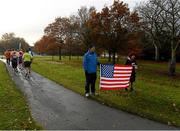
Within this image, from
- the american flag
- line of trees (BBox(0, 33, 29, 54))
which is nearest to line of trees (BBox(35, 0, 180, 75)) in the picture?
the american flag

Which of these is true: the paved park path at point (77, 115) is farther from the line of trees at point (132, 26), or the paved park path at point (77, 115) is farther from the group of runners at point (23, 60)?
the line of trees at point (132, 26)

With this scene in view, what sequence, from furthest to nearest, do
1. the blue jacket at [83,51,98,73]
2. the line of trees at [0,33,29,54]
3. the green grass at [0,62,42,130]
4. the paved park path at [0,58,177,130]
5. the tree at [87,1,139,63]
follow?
the line of trees at [0,33,29,54], the tree at [87,1,139,63], the blue jacket at [83,51,98,73], the paved park path at [0,58,177,130], the green grass at [0,62,42,130]

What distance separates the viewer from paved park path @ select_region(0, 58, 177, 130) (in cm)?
909

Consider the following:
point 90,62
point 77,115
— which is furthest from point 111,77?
point 77,115

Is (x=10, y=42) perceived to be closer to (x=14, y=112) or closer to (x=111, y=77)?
(x=111, y=77)

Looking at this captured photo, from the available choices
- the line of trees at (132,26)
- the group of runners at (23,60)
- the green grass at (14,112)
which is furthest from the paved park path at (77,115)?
the line of trees at (132,26)

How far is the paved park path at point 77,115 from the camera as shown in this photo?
29.8 feet

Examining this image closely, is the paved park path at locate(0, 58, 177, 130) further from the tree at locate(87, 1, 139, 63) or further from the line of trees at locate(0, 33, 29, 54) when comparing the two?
the line of trees at locate(0, 33, 29, 54)

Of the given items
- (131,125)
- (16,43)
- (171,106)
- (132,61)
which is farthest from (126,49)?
(16,43)

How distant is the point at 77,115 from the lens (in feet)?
33.6

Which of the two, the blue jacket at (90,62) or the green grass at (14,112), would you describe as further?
the blue jacket at (90,62)

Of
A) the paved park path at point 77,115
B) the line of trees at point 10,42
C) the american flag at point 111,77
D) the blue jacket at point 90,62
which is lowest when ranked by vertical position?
the paved park path at point 77,115

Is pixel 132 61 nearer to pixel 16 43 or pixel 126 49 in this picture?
pixel 126 49

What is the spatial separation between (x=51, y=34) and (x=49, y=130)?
61.6 meters
